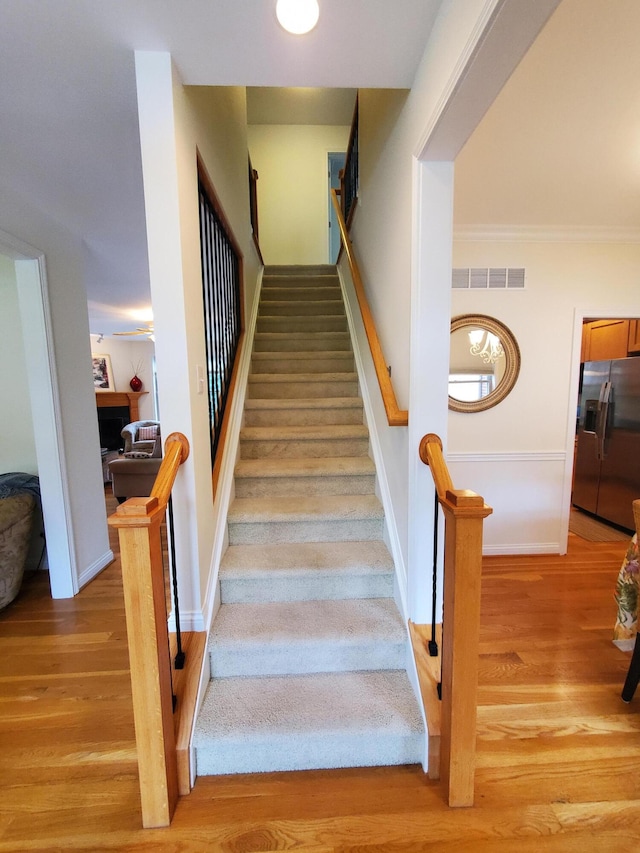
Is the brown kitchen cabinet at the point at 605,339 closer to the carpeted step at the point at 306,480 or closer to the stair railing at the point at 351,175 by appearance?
the stair railing at the point at 351,175

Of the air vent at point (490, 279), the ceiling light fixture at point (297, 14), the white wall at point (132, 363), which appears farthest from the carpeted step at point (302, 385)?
the white wall at point (132, 363)

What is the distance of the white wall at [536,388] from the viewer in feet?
9.55

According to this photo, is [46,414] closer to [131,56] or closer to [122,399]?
[131,56]

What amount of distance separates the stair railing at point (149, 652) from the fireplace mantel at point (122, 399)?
7526mm

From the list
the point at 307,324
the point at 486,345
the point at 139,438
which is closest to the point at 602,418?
the point at 486,345

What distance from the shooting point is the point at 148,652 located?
1.10m

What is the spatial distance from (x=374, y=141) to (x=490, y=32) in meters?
1.61

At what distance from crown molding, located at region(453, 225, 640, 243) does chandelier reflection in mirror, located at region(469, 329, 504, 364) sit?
727mm

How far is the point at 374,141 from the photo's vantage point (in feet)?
7.48

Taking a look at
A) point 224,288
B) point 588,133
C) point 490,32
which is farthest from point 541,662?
point 224,288

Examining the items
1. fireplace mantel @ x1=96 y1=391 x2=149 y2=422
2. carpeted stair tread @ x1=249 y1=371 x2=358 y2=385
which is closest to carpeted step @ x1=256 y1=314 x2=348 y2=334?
carpeted stair tread @ x1=249 y1=371 x2=358 y2=385

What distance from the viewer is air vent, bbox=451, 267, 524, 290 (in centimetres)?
289

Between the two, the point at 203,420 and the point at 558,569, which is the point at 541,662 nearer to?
the point at 558,569

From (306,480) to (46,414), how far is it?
1797 mm
